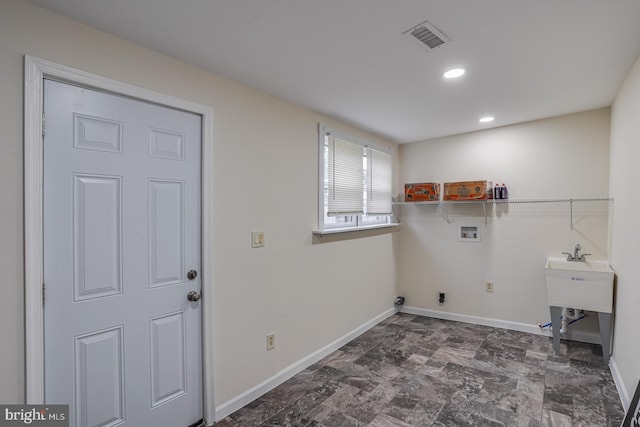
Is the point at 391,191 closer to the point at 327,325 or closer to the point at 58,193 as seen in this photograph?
the point at 327,325

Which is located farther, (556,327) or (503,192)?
(503,192)

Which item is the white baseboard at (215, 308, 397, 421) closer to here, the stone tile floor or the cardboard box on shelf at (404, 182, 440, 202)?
the stone tile floor

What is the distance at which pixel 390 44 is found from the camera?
1.89m

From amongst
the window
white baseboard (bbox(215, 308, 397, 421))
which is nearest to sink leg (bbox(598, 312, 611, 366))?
white baseboard (bbox(215, 308, 397, 421))

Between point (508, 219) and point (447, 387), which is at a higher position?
point (508, 219)

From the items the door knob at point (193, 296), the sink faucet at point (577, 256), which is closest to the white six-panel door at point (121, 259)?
the door knob at point (193, 296)

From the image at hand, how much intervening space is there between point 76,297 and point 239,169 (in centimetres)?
123

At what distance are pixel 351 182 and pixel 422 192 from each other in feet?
3.77

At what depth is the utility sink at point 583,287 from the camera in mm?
2805

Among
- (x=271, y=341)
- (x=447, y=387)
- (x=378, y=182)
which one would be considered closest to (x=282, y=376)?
(x=271, y=341)

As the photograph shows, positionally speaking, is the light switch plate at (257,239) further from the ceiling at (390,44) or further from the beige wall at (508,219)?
the beige wall at (508,219)

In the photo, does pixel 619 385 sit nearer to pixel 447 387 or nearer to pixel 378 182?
pixel 447 387

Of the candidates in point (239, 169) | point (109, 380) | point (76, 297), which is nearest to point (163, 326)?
point (109, 380)

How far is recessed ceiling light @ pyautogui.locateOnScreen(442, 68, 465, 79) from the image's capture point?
2.25 meters
